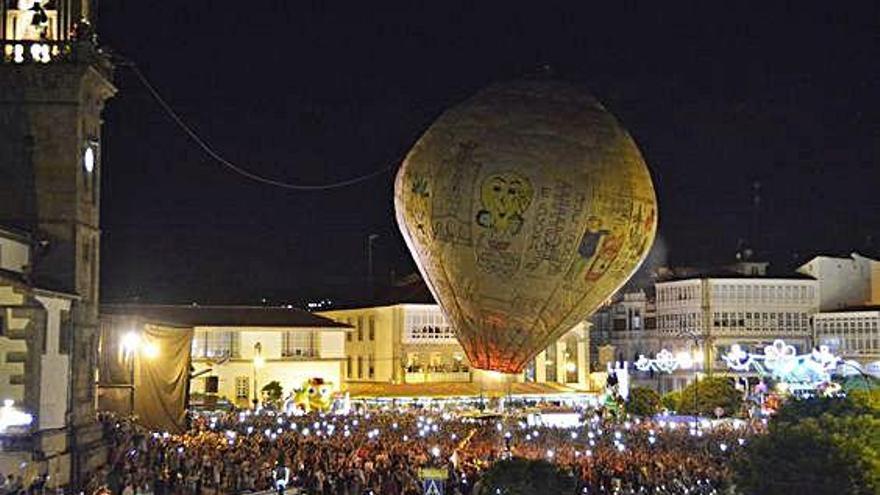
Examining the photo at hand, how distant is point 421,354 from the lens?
276 ft

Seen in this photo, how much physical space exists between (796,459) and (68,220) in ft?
73.6

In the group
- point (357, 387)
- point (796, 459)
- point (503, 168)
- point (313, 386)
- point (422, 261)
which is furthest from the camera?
point (357, 387)

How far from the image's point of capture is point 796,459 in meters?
24.8

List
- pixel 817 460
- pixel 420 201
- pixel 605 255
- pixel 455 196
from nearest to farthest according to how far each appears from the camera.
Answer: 1. pixel 817 460
2. pixel 455 196
3. pixel 605 255
4. pixel 420 201

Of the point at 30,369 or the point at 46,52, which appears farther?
the point at 46,52

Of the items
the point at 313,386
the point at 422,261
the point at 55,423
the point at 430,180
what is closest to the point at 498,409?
the point at 422,261

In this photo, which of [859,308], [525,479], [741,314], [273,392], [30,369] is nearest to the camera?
[525,479]

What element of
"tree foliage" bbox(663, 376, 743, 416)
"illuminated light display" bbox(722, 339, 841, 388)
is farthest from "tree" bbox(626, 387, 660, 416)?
"illuminated light display" bbox(722, 339, 841, 388)

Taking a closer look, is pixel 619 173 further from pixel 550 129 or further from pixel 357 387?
Answer: pixel 357 387

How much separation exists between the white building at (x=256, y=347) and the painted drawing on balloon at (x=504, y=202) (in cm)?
4114

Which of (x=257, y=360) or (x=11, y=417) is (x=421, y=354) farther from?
(x=11, y=417)

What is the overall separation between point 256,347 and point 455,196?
43.5 m

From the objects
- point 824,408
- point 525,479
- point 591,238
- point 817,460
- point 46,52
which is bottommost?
point 525,479

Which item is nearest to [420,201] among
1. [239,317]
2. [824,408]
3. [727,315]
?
[824,408]
